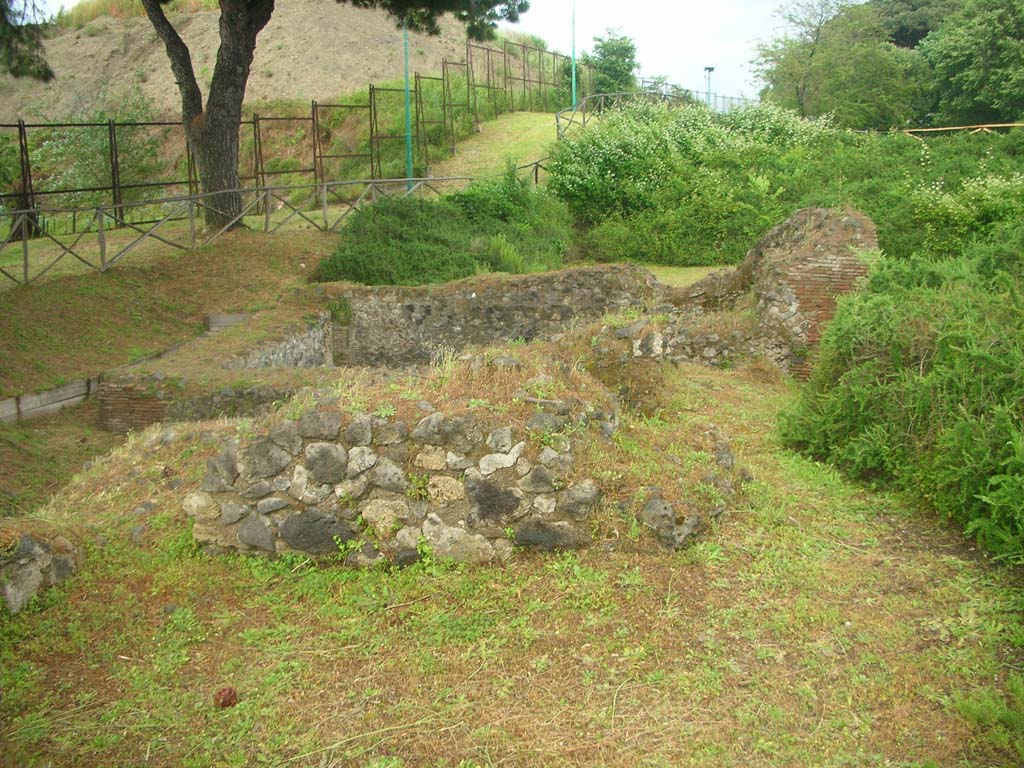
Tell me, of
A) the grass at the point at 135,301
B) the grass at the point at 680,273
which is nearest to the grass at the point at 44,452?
the grass at the point at 135,301

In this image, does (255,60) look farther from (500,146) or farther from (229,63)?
(229,63)

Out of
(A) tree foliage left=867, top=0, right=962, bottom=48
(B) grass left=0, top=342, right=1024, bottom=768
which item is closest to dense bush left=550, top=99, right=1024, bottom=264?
(B) grass left=0, top=342, right=1024, bottom=768

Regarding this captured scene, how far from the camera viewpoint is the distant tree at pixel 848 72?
32000 mm

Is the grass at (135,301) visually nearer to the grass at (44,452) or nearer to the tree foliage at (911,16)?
the grass at (44,452)

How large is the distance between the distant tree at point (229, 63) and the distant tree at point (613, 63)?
81.9 feet

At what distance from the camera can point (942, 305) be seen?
6.88 meters

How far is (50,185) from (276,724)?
29862mm

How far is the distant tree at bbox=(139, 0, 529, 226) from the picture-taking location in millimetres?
16312

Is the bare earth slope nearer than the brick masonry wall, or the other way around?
the brick masonry wall

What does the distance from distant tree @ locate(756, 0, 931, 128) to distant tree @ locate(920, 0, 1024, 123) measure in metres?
1.35

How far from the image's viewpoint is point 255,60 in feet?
131

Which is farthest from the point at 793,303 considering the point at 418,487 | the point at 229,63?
the point at 229,63

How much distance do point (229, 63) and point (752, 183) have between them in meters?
11.2

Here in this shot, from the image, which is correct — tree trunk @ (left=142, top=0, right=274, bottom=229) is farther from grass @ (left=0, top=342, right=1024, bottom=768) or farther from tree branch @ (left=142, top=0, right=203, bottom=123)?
grass @ (left=0, top=342, right=1024, bottom=768)
